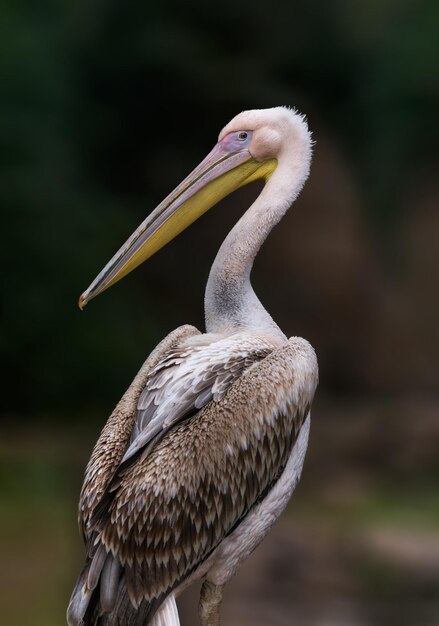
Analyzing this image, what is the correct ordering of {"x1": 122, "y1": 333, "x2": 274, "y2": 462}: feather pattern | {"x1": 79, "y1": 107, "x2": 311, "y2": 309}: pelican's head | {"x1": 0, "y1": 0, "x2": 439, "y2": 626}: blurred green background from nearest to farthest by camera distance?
1. {"x1": 122, "y1": 333, "x2": 274, "y2": 462}: feather pattern
2. {"x1": 79, "y1": 107, "x2": 311, "y2": 309}: pelican's head
3. {"x1": 0, "y1": 0, "x2": 439, "y2": 626}: blurred green background

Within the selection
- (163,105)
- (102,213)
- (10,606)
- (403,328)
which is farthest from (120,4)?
(10,606)

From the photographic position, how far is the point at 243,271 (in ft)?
9.63

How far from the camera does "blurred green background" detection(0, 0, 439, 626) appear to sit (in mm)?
5984

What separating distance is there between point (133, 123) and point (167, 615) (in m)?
4.51

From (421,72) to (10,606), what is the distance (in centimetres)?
440

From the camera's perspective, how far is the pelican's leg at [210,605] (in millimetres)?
2768

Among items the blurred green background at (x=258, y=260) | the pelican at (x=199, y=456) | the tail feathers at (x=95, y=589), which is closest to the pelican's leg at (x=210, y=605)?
the pelican at (x=199, y=456)

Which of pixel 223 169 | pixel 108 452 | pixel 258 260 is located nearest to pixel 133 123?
pixel 258 260

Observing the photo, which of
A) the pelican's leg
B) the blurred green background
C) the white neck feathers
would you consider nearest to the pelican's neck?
the white neck feathers

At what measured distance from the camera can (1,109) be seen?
614cm

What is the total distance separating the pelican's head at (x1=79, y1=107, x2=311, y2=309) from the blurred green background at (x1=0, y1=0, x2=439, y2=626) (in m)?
2.82

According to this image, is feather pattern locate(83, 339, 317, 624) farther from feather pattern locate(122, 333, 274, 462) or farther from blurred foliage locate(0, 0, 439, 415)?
blurred foliage locate(0, 0, 439, 415)

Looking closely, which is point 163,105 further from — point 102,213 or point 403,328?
point 403,328

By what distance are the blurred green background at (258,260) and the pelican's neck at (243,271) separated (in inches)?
111
